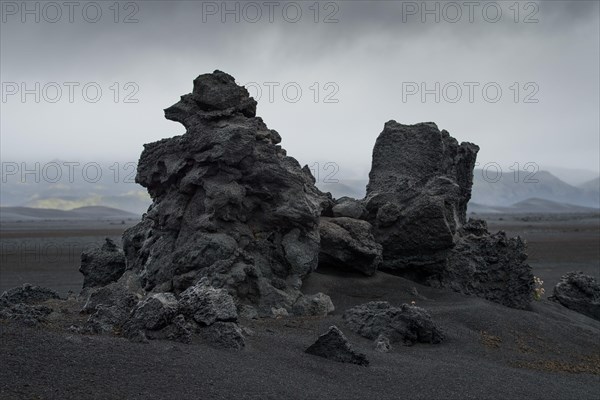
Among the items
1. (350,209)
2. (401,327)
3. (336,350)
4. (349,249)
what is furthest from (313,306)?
(350,209)

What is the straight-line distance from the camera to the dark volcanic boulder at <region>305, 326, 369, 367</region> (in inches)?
463

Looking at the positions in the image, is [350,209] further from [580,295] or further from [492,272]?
[580,295]

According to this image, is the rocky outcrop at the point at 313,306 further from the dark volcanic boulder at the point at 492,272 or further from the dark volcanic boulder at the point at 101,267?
the dark volcanic boulder at the point at 101,267

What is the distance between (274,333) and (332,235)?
711cm

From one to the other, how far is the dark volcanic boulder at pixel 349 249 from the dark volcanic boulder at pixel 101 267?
24.9ft

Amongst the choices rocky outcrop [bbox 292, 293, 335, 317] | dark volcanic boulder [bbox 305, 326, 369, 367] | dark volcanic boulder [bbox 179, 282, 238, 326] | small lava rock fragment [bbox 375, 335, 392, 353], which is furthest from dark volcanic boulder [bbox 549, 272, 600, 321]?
dark volcanic boulder [bbox 179, 282, 238, 326]

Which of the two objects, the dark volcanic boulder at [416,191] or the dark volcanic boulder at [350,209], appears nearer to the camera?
the dark volcanic boulder at [416,191]

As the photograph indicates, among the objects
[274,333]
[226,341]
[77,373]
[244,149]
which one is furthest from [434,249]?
[77,373]

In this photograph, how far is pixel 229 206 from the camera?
17438mm

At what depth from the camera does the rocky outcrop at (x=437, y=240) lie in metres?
21.2

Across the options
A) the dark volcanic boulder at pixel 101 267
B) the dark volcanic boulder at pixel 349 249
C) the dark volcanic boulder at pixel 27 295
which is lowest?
the dark volcanic boulder at pixel 27 295

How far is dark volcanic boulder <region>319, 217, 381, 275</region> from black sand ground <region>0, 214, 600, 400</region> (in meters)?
1.43

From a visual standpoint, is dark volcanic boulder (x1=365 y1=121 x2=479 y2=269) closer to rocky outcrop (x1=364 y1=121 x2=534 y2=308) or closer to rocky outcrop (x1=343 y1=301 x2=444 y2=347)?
rocky outcrop (x1=364 y1=121 x2=534 y2=308)

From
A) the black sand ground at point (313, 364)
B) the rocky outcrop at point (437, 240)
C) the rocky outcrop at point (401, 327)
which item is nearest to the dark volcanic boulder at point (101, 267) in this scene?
the black sand ground at point (313, 364)
